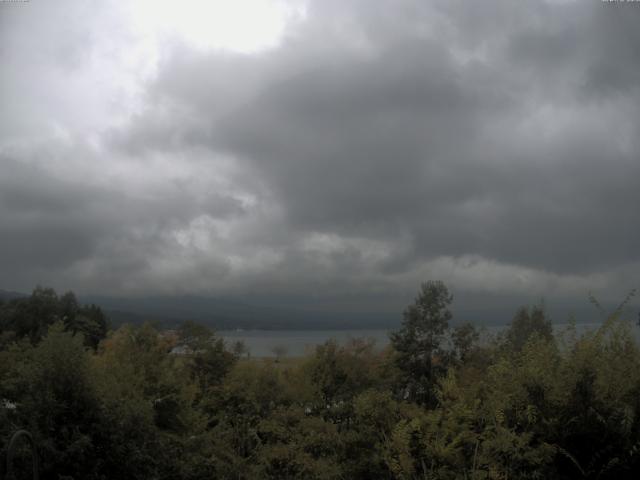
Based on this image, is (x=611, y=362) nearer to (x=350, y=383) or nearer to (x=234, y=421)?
(x=234, y=421)

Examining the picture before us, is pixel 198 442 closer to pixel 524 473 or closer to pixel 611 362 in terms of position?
pixel 524 473

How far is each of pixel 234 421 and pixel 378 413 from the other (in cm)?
634

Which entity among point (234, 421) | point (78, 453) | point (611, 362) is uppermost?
point (611, 362)

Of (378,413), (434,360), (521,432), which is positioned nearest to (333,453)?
(378,413)

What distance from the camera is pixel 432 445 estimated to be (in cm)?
679

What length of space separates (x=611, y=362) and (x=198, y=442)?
7.19 meters

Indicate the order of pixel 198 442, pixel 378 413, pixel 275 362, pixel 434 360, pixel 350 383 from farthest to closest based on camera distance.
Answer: pixel 434 360 → pixel 275 362 → pixel 350 383 → pixel 198 442 → pixel 378 413

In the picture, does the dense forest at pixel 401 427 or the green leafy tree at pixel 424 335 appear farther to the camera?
the green leafy tree at pixel 424 335

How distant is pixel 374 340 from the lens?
21609mm

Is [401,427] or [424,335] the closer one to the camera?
[401,427]

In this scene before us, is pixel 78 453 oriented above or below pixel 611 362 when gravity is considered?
below

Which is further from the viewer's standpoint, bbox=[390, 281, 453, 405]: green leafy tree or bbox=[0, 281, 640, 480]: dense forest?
bbox=[390, 281, 453, 405]: green leafy tree

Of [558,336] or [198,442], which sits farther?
[198,442]

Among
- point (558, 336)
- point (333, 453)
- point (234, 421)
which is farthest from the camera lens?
point (234, 421)
